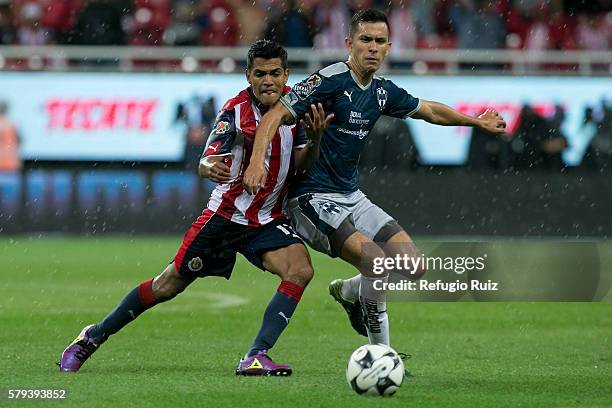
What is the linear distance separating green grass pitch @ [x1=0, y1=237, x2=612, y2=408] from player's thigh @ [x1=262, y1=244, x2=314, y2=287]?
0.53m

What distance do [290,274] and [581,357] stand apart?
2.05 metres

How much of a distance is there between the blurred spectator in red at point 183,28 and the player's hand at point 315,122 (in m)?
11.9

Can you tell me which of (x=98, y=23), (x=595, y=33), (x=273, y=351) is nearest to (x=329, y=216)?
(x=273, y=351)

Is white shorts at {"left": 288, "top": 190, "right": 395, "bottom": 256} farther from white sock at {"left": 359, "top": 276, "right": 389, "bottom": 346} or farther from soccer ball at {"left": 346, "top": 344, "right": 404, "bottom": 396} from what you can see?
soccer ball at {"left": 346, "top": 344, "right": 404, "bottom": 396}

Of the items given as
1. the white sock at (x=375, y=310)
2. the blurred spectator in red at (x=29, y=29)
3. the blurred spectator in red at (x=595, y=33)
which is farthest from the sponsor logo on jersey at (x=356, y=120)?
the blurred spectator in red at (x=595, y=33)

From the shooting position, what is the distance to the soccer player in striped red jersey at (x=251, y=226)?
23.1ft

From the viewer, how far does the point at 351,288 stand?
7570 mm

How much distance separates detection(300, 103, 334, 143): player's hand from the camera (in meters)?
6.84

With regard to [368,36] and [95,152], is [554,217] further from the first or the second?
[368,36]

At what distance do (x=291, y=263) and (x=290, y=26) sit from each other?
11520mm

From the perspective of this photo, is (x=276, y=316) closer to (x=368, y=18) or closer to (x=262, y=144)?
(x=262, y=144)

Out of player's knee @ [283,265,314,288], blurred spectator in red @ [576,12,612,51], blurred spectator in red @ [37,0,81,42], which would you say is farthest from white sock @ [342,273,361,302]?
blurred spectator in red @ [576,12,612,51]

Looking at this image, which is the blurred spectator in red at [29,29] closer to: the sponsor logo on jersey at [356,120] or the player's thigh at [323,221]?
the player's thigh at [323,221]

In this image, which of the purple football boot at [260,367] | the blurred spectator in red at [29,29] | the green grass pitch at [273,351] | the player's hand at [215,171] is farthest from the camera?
the blurred spectator in red at [29,29]
